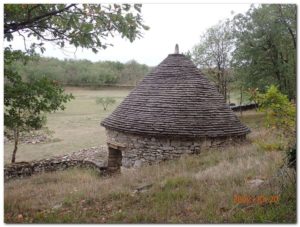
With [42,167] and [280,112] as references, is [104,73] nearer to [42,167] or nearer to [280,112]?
[42,167]

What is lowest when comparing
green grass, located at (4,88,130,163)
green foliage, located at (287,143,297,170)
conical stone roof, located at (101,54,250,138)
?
green grass, located at (4,88,130,163)

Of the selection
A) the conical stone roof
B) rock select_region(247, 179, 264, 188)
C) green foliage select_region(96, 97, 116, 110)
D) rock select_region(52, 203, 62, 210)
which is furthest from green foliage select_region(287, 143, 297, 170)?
green foliage select_region(96, 97, 116, 110)

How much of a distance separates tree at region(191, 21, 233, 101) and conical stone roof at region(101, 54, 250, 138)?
1805 cm

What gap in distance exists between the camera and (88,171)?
1241 cm

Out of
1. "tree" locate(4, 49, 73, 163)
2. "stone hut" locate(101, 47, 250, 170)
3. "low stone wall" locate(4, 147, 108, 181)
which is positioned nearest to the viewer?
"tree" locate(4, 49, 73, 163)

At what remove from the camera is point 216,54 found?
31500 millimetres

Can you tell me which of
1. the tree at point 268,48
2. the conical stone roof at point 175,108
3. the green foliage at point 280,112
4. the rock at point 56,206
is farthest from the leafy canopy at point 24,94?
the tree at point 268,48

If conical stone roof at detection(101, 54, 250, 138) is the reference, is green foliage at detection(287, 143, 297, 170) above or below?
below

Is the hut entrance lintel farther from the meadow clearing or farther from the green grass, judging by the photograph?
the green grass

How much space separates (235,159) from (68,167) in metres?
6.74

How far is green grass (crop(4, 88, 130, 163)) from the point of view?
22.7 m
